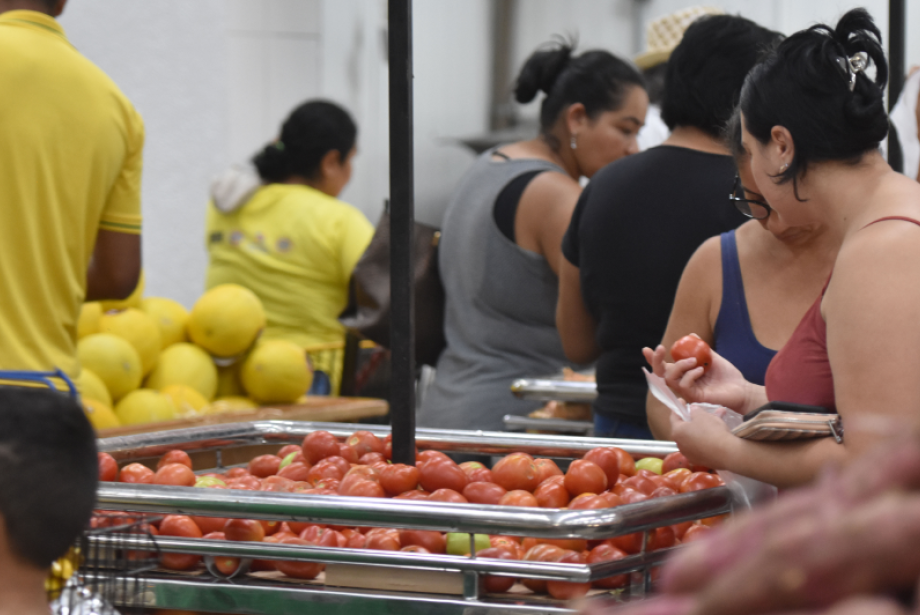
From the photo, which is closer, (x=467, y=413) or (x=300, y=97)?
(x=467, y=413)

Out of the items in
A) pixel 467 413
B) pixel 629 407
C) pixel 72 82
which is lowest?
pixel 467 413

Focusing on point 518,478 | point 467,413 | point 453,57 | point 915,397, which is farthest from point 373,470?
point 453,57

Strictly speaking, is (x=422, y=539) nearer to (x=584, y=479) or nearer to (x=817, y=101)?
(x=584, y=479)

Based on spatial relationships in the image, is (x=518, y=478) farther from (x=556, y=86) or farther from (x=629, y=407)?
(x=556, y=86)

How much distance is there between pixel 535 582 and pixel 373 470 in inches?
14.6

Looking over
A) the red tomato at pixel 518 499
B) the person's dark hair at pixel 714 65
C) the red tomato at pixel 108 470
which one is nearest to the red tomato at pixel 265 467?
the red tomato at pixel 108 470

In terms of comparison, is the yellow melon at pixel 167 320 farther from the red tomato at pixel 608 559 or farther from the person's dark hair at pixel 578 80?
the red tomato at pixel 608 559

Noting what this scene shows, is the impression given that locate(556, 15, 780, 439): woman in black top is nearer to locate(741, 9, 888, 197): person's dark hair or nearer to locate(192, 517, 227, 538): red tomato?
locate(741, 9, 888, 197): person's dark hair

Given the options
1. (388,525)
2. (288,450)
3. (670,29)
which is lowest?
(288,450)

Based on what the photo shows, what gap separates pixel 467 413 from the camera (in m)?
2.75

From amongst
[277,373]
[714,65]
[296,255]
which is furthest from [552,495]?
[296,255]

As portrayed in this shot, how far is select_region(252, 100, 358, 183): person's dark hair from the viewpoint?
12.9 feet

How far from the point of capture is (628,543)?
3.95 ft

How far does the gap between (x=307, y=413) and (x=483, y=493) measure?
5.96 ft
